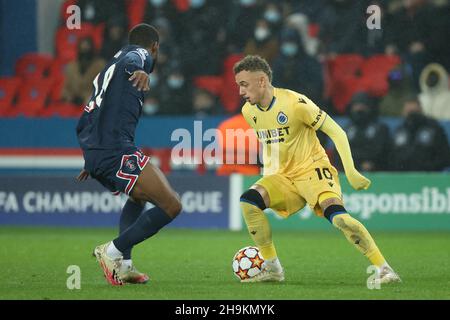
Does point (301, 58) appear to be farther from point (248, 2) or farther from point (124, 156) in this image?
point (124, 156)

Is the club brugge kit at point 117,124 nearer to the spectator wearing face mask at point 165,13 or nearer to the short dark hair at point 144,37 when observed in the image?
the short dark hair at point 144,37

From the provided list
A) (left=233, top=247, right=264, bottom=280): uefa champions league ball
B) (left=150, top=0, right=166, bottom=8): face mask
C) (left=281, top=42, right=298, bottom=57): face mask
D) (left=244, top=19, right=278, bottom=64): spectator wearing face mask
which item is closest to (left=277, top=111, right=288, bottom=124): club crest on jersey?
(left=233, top=247, right=264, bottom=280): uefa champions league ball

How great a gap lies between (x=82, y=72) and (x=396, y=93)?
4504 millimetres

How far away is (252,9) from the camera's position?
51.3ft

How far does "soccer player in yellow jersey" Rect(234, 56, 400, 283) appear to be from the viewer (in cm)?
795

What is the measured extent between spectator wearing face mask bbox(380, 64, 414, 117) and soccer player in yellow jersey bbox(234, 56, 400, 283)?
6.48m

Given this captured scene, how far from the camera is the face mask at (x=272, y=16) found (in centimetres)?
1554

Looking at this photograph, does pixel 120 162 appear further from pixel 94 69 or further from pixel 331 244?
pixel 94 69

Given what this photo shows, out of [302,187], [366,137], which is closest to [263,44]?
[366,137]

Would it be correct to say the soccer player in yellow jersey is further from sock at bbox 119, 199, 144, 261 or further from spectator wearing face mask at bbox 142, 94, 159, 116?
spectator wearing face mask at bbox 142, 94, 159, 116

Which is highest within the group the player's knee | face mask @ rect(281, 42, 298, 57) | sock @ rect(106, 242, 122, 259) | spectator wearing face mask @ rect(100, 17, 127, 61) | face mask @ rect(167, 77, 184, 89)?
spectator wearing face mask @ rect(100, 17, 127, 61)

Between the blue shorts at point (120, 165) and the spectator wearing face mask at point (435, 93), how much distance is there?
739cm

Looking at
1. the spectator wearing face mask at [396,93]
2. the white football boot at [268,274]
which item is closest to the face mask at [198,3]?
the spectator wearing face mask at [396,93]

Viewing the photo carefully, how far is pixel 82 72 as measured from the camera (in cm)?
1548
